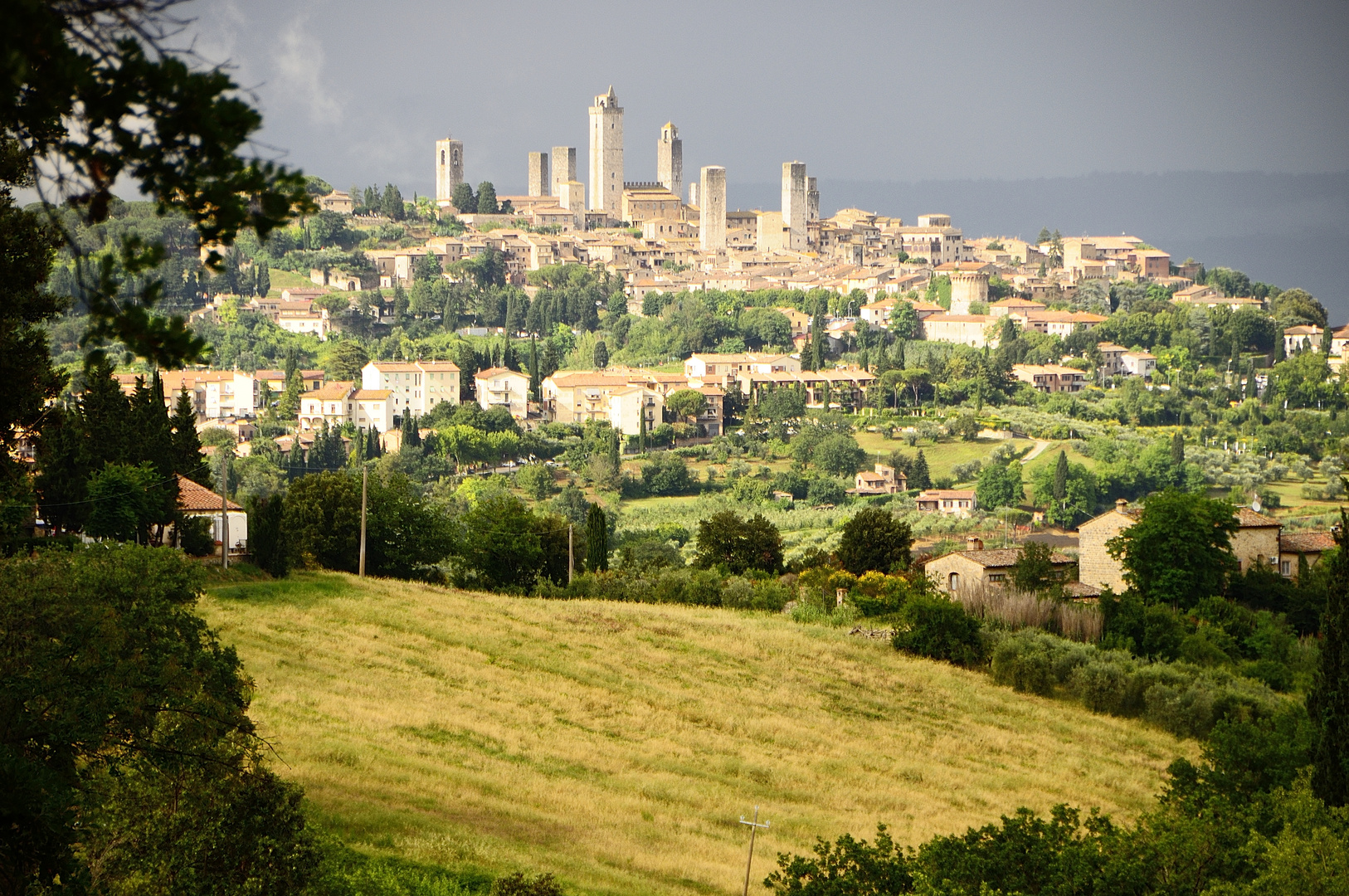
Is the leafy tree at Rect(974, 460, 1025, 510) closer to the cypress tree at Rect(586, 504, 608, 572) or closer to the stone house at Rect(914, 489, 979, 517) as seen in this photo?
the stone house at Rect(914, 489, 979, 517)

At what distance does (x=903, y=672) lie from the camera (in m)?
25.0

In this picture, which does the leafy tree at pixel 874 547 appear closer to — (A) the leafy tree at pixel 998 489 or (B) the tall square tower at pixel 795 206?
(A) the leafy tree at pixel 998 489

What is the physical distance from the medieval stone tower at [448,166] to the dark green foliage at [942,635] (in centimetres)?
11933

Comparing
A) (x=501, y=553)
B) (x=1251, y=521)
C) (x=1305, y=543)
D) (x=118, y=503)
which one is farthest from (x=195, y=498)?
(x=1305, y=543)

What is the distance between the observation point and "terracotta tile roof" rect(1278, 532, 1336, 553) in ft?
114

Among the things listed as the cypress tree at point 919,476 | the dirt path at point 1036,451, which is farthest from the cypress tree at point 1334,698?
the dirt path at point 1036,451

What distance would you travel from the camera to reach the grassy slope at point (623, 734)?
14.3m

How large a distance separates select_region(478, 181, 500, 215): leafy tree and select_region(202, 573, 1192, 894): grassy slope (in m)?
105

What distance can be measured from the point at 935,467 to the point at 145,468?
51899mm

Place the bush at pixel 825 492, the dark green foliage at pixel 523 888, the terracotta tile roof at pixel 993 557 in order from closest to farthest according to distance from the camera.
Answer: the dark green foliage at pixel 523 888
the terracotta tile roof at pixel 993 557
the bush at pixel 825 492

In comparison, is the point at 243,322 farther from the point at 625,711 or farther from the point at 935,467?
the point at 625,711

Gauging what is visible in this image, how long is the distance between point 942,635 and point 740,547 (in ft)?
31.0

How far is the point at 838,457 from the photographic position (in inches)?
2808

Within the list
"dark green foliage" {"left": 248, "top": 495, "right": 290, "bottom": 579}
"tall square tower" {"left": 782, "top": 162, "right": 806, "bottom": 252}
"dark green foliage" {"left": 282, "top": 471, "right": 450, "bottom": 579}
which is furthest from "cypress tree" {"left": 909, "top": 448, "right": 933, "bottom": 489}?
"tall square tower" {"left": 782, "top": 162, "right": 806, "bottom": 252}
